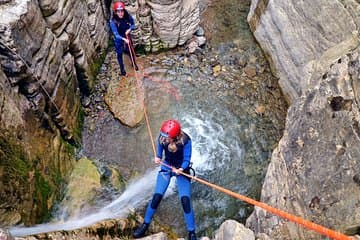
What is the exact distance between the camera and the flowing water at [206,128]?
888cm

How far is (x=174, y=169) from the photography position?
25.0 feet

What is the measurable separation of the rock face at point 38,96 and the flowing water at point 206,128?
0.62m

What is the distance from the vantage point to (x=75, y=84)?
10.1m

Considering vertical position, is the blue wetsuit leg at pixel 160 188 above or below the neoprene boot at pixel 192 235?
above

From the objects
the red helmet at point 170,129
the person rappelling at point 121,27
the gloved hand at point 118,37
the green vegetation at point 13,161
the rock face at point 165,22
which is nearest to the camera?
the green vegetation at point 13,161

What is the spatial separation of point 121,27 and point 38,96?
305cm

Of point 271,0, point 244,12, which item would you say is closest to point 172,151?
point 271,0

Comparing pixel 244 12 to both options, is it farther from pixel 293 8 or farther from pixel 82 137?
pixel 82 137

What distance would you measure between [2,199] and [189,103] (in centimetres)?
505

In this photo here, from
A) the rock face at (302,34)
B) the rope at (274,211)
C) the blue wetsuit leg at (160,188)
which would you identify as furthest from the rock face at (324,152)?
the blue wetsuit leg at (160,188)

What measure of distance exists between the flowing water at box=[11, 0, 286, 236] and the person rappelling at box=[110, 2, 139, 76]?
0.86m

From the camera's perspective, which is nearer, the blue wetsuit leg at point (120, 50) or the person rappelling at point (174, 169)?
the person rappelling at point (174, 169)

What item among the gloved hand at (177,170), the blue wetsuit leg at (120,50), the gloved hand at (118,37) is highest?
the gloved hand at (118,37)

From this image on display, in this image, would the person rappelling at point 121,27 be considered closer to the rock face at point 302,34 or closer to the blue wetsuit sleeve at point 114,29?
the blue wetsuit sleeve at point 114,29
